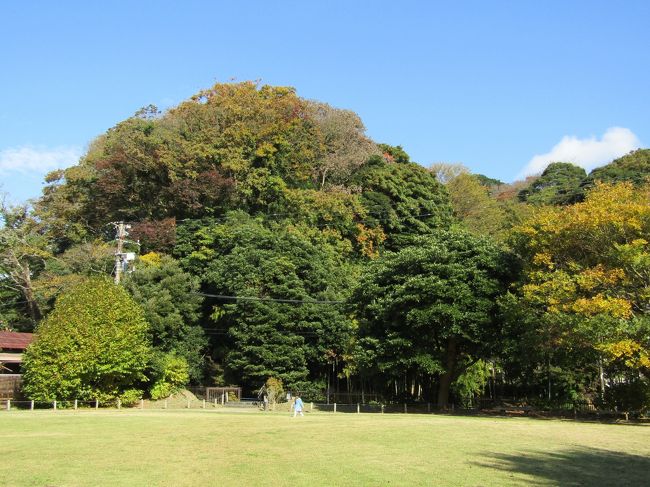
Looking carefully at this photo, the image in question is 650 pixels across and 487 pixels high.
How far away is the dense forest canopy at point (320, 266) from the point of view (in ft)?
93.0

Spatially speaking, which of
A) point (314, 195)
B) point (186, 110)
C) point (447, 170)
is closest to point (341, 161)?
point (314, 195)

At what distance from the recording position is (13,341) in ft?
136

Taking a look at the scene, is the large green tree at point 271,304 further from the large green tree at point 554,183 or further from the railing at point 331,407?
the large green tree at point 554,183

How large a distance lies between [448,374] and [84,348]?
2102 centimetres

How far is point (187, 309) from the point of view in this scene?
42281 mm

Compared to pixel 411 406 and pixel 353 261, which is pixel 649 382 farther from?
pixel 353 261

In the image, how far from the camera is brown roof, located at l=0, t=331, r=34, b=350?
4078cm

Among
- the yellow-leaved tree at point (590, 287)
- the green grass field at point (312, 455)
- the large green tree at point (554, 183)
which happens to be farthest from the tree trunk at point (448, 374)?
the large green tree at point (554, 183)

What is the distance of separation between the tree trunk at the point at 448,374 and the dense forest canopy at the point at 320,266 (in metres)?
0.12

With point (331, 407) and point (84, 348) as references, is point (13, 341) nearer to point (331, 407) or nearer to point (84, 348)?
point (84, 348)

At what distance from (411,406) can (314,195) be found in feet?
64.1

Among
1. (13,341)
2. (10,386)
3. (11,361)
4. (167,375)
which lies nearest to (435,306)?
(167,375)

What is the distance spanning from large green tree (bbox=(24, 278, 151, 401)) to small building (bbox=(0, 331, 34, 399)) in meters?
2.30

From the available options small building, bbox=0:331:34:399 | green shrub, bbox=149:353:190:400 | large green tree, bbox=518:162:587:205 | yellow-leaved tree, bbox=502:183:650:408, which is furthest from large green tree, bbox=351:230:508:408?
large green tree, bbox=518:162:587:205
